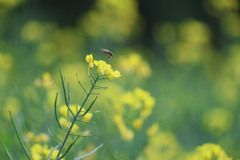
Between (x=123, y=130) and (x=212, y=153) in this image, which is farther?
(x=123, y=130)

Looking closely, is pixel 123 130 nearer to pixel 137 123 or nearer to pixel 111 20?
pixel 137 123

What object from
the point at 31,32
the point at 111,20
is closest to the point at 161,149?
the point at 31,32

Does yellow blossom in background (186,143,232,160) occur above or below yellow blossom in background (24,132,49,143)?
above

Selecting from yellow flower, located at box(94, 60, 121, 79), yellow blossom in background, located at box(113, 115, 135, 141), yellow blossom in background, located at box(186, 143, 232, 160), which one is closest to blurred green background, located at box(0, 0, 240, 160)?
yellow blossom in background, located at box(113, 115, 135, 141)

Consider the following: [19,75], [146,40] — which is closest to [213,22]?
[146,40]

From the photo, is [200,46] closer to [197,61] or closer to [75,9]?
[197,61]

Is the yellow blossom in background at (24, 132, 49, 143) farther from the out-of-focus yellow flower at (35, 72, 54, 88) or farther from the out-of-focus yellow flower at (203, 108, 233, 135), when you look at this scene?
the out-of-focus yellow flower at (203, 108, 233, 135)

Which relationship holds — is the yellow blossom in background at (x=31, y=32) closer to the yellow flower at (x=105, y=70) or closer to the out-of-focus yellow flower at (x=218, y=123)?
the out-of-focus yellow flower at (x=218, y=123)

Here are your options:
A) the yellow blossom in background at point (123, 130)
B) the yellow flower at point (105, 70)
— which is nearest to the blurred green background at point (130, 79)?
the yellow blossom in background at point (123, 130)

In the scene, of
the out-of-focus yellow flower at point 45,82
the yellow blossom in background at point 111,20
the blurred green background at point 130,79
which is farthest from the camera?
the yellow blossom in background at point 111,20
